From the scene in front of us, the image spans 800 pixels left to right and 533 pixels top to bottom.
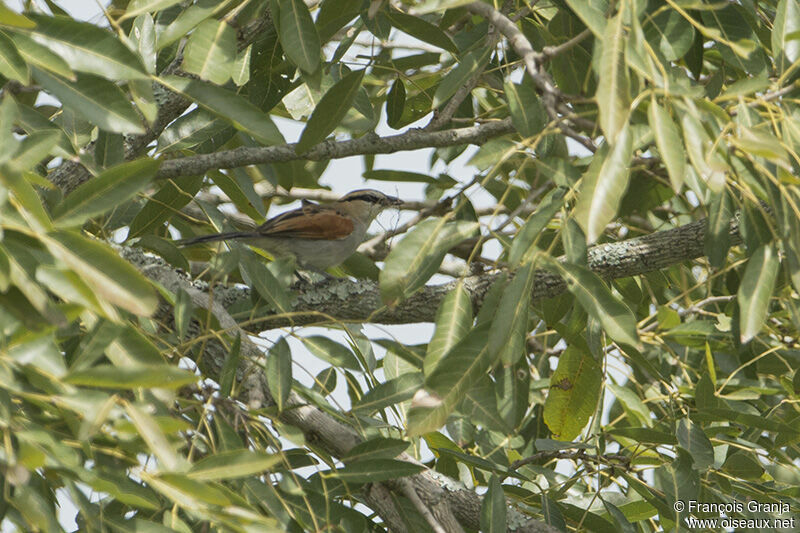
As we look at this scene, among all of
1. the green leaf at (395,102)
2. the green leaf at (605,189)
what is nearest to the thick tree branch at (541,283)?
the green leaf at (395,102)

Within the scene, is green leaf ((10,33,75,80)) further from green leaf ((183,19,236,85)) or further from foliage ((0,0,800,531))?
green leaf ((183,19,236,85))

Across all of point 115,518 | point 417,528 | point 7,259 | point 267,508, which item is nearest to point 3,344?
point 7,259

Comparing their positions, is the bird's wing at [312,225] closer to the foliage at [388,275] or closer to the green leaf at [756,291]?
the foliage at [388,275]

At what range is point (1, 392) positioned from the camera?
1.71 meters

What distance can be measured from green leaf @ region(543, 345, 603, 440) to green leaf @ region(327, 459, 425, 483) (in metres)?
1.46

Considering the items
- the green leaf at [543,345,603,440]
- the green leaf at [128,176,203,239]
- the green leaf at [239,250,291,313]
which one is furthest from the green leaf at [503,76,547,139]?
the green leaf at [128,176,203,239]

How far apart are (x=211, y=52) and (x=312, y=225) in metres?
2.72

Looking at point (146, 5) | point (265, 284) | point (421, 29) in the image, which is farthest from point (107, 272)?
point (421, 29)

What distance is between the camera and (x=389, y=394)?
267 centimetres

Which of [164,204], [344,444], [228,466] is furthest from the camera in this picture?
[164,204]

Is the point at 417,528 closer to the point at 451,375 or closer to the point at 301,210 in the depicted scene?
the point at 451,375

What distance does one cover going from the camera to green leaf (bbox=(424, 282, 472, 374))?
81.7 inches

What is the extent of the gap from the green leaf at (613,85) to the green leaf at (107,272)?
0.95m

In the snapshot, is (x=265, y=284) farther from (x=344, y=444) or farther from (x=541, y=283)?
(x=541, y=283)
